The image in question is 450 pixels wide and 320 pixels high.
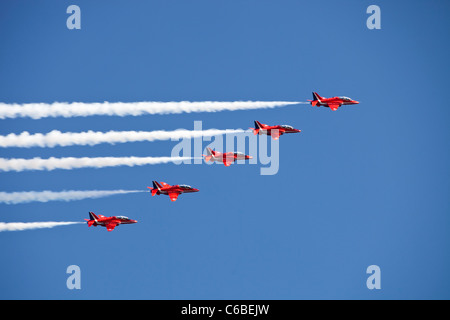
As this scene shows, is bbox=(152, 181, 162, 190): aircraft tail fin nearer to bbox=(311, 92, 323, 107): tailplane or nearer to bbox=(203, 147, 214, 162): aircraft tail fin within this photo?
bbox=(203, 147, 214, 162): aircraft tail fin

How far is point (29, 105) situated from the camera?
7906cm

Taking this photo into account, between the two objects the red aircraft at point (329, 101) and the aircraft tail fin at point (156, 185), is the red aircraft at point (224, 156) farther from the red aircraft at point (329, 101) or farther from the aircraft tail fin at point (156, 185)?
the red aircraft at point (329, 101)

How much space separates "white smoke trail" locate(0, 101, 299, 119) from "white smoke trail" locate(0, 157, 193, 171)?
419 centimetres

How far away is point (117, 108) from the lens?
81.7m

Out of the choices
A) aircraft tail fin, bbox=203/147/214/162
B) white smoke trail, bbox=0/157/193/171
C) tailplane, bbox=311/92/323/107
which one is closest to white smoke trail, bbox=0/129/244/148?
white smoke trail, bbox=0/157/193/171

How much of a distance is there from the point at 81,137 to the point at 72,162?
2.65 metres

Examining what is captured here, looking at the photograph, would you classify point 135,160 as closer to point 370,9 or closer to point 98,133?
point 98,133

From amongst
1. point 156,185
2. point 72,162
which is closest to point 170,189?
point 156,185

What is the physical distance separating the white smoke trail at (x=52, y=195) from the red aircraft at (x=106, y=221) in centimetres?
370

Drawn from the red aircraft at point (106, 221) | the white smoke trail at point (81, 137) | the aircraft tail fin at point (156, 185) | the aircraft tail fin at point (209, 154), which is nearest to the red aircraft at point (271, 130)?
the aircraft tail fin at point (209, 154)

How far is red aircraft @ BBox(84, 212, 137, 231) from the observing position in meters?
81.4

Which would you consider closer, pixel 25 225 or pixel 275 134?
pixel 25 225

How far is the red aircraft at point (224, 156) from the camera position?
81.8m

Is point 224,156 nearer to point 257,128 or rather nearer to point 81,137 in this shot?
point 257,128
